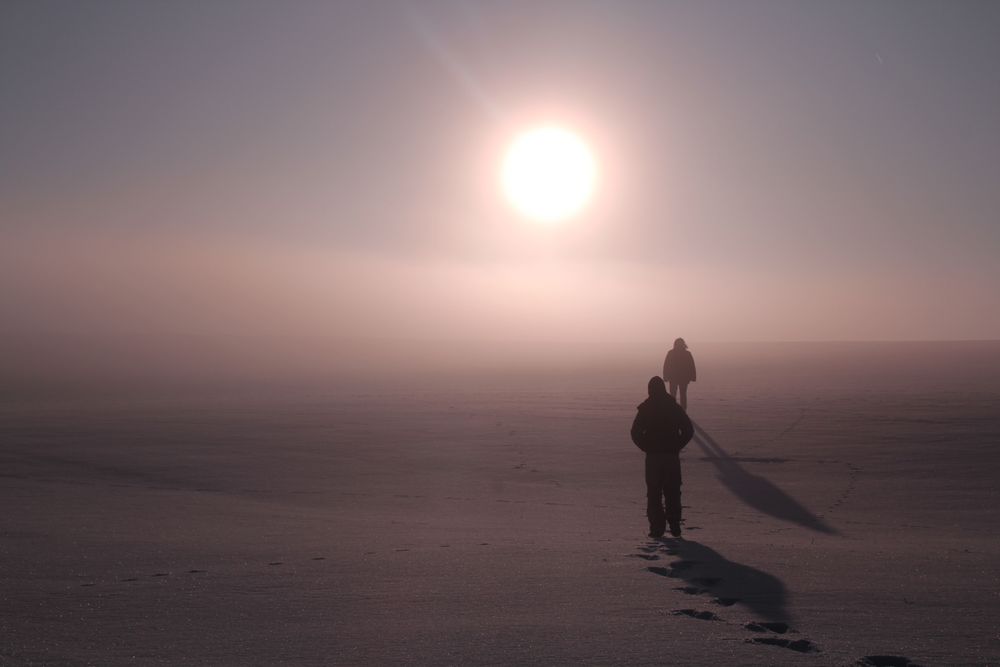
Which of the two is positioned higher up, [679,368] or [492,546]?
[679,368]

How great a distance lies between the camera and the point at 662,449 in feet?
29.5

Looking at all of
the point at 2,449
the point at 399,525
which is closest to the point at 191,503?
the point at 399,525

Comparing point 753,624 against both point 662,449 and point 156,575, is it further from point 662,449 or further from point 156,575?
point 156,575

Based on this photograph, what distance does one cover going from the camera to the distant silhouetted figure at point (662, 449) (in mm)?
8672

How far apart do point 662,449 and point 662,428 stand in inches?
8.6

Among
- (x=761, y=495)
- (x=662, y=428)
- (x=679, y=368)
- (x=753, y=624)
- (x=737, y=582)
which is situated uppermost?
(x=679, y=368)

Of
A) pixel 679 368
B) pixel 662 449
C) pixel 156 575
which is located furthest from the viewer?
pixel 679 368

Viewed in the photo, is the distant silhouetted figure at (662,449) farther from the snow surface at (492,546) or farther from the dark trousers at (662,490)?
the snow surface at (492,546)

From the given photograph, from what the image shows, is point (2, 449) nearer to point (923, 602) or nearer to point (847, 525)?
point (847, 525)

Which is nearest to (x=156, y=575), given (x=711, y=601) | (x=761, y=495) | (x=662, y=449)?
(x=711, y=601)

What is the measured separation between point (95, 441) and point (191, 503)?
790cm

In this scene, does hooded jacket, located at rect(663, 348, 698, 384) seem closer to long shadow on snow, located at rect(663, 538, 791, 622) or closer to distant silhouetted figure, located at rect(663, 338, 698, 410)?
distant silhouetted figure, located at rect(663, 338, 698, 410)

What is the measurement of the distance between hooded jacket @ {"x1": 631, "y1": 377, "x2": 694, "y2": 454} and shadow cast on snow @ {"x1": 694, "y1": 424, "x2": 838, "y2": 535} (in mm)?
1849

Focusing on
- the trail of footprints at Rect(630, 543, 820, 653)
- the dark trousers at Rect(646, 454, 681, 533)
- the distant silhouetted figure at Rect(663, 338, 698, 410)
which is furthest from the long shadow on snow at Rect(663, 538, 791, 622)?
the distant silhouetted figure at Rect(663, 338, 698, 410)
